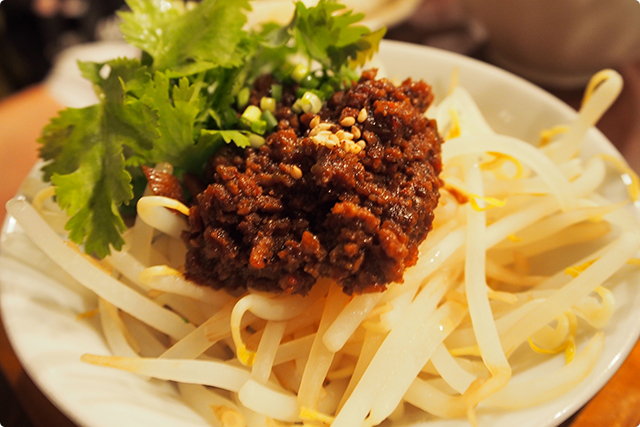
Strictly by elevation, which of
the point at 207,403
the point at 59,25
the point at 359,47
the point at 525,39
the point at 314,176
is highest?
the point at 359,47

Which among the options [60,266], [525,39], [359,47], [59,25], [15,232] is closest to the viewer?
[60,266]

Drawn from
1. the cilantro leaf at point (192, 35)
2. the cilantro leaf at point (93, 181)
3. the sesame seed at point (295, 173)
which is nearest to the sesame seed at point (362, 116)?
the sesame seed at point (295, 173)

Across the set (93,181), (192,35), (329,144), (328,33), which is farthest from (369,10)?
(93,181)

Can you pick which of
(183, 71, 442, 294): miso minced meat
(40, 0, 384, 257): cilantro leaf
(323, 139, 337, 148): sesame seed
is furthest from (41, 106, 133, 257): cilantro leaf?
(323, 139, 337, 148): sesame seed

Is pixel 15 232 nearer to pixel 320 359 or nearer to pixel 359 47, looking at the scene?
pixel 320 359

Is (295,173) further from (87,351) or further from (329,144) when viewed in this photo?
(87,351)

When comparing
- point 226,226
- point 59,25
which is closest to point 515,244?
point 226,226

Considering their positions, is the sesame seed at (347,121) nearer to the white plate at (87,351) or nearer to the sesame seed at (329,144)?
the sesame seed at (329,144)
